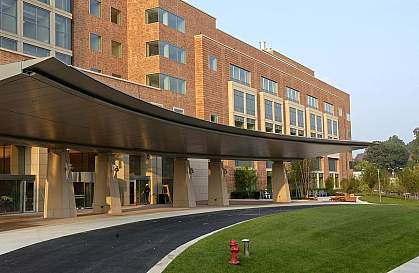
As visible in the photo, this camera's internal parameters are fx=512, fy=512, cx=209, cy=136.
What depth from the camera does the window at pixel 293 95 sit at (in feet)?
267

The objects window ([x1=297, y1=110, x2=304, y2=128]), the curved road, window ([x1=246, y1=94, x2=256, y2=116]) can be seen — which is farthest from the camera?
window ([x1=297, y1=110, x2=304, y2=128])

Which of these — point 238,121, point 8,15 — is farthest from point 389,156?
point 8,15

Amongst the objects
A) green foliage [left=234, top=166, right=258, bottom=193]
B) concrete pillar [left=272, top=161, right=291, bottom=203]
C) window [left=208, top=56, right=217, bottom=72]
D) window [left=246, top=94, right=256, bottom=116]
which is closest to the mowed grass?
concrete pillar [left=272, top=161, right=291, bottom=203]

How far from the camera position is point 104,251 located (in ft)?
46.9

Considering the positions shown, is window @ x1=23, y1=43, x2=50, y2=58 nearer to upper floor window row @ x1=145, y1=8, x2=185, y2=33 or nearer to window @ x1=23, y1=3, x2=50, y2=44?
window @ x1=23, y1=3, x2=50, y2=44

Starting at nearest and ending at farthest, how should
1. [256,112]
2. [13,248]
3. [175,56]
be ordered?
[13,248]
[175,56]
[256,112]

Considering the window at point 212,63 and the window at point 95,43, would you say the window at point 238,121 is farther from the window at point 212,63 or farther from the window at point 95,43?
the window at point 95,43

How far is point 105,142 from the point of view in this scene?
2869cm

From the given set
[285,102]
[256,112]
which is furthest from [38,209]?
[285,102]

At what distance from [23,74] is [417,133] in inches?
6361

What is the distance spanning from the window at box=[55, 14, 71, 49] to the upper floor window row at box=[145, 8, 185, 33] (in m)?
10.4

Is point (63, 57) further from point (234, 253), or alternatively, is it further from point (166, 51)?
point (234, 253)

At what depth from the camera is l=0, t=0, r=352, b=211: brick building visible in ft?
129

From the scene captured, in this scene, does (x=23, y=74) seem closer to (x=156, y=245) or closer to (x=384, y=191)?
(x=156, y=245)
